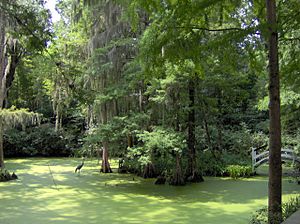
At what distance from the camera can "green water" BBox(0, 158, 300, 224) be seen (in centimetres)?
582

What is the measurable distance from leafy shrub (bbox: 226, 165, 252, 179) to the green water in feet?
1.32

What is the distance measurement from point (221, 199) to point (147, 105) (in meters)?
3.34

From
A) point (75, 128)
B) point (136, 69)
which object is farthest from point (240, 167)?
point (75, 128)

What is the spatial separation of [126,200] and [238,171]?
4446 mm

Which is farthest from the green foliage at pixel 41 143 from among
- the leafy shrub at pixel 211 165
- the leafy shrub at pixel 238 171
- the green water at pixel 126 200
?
the leafy shrub at pixel 238 171

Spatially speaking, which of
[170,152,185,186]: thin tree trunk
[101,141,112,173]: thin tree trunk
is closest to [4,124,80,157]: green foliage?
[101,141,112,173]: thin tree trunk

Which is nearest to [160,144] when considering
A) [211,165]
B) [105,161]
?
[211,165]

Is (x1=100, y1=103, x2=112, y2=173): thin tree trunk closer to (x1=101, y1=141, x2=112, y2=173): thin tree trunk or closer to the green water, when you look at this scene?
(x1=101, y1=141, x2=112, y2=173): thin tree trunk

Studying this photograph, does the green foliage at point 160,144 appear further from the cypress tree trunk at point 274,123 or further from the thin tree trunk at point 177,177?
the cypress tree trunk at point 274,123

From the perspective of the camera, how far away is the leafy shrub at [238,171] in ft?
34.2

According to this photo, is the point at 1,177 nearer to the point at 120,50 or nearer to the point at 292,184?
the point at 120,50

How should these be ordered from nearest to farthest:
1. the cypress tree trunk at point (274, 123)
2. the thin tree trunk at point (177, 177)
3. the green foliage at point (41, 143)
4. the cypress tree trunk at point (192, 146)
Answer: the cypress tree trunk at point (274, 123) → the thin tree trunk at point (177, 177) → the cypress tree trunk at point (192, 146) → the green foliage at point (41, 143)

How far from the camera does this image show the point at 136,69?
8852 millimetres

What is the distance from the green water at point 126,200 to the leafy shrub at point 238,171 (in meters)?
0.40
